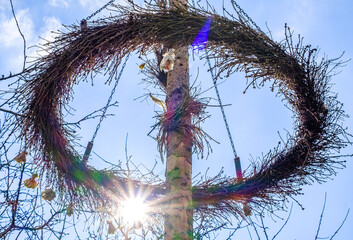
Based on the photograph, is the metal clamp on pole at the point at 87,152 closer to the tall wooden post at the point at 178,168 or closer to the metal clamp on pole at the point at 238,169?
the tall wooden post at the point at 178,168

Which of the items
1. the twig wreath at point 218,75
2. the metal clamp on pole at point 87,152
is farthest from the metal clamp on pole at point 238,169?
the metal clamp on pole at point 87,152

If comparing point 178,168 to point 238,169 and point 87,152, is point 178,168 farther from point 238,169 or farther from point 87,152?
point 87,152

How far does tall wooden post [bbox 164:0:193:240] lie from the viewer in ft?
7.55

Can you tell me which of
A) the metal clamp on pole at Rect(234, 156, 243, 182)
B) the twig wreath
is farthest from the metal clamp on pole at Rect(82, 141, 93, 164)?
the metal clamp on pole at Rect(234, 156, 243, 182)

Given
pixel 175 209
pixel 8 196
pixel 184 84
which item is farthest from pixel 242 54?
pixel 8 196

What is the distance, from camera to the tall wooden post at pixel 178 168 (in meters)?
2.30

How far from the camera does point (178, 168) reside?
2.53 meters

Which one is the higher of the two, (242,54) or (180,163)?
(242,54)

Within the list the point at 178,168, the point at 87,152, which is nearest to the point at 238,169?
the point at 178,168

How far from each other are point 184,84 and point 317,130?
3.61 ft

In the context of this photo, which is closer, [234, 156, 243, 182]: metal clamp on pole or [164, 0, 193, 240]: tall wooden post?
[164, 0, 193, 240]: tall wooden post

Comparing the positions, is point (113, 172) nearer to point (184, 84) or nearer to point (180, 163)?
point (180, 163)

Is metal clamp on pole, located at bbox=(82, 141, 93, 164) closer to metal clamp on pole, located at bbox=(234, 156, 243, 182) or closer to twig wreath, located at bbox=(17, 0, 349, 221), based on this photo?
twig wreath, located at bbox=(17, 0, 349, 221)

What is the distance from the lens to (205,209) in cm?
302
